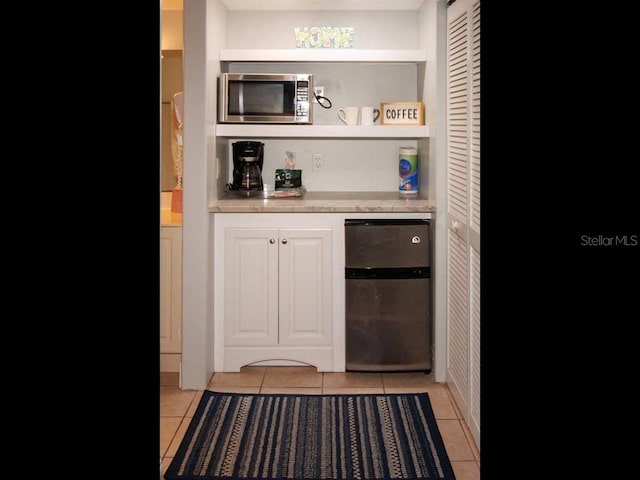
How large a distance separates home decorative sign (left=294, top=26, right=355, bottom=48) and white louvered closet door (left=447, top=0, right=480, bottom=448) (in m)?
0.65

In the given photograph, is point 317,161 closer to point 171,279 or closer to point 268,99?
point 268,99

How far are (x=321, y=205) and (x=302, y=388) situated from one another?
3.07 ft

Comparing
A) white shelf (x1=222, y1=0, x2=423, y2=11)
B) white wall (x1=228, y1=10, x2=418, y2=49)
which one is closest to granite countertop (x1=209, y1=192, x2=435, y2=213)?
white wall (x1=228, y1=10, x2=418, y2=49)

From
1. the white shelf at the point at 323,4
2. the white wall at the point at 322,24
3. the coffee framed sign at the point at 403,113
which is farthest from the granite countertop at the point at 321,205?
the white shelf at the point at 323,4

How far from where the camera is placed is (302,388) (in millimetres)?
3764

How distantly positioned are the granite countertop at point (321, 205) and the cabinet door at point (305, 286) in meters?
0.12

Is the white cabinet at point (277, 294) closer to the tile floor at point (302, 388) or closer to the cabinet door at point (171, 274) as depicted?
the tile floor at point (302, 388)

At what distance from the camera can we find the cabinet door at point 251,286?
389 cm

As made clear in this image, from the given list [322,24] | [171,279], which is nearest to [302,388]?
[171,279]

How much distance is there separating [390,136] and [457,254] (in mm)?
893

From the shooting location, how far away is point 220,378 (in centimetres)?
391

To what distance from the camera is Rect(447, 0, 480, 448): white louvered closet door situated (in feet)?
9.82
